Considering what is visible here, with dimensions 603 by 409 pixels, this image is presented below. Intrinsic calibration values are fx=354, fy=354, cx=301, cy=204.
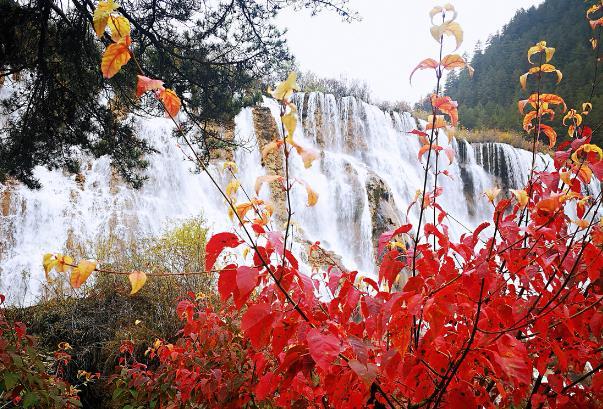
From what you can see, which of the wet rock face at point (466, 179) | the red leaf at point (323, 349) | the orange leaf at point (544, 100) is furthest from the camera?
the wet rock face at point (466, 179)

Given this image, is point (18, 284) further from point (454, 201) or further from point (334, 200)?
point (454, 201)

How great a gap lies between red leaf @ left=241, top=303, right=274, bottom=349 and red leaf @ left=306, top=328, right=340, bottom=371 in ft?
0.41

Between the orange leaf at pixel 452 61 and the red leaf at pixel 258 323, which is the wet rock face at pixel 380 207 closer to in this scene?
the orange leaf at pixel 452 61

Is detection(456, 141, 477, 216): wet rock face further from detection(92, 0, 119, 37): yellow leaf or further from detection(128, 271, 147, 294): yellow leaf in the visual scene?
detection(92, 0, 119, 37): yellow leaf

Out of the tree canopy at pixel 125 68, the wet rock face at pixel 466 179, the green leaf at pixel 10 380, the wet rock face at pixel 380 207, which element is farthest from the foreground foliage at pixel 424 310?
the wet rock face at pixel 466 179

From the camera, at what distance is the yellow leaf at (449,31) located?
75 cm

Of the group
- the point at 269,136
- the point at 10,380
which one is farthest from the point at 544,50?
the point at 269,136

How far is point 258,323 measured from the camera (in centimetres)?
75

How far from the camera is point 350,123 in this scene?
1274 cm

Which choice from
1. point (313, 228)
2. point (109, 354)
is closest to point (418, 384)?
point (109, 354)

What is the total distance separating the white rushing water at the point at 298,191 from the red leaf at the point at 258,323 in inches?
85.7

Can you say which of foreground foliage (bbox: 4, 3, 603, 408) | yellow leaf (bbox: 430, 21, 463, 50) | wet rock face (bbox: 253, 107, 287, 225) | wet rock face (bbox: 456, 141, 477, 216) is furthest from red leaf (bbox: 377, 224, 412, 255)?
wet rock face (bbox: 456, 141, 477, 216)

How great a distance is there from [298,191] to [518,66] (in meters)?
31.5

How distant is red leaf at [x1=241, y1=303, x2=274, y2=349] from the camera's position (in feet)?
2.43
